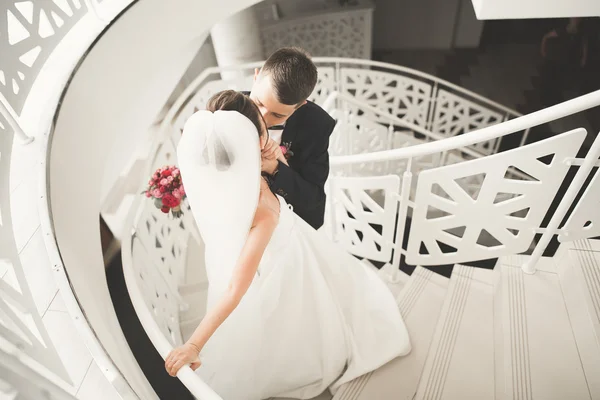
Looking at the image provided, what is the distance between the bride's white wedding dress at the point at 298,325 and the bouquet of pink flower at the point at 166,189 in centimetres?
63

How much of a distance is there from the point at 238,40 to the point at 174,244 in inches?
112

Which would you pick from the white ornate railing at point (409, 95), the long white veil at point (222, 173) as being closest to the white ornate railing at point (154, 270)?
the long white veil at point (222, 173)

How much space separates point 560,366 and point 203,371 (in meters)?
1.80

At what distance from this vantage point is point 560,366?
1771 millimetres

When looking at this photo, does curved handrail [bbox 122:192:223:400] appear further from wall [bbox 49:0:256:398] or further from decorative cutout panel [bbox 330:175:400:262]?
decorative cutout panel [bbox 330:175:400:262]

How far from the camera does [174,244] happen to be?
9.16 ft

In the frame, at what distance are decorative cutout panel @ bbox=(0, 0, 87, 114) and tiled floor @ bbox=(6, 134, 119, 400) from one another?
1.38ft

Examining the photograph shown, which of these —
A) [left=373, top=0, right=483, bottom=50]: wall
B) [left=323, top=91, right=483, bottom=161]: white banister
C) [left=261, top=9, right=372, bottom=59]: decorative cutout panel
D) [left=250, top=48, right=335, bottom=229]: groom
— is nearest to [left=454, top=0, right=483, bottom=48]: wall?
[left=373, top=0, right=483, bottom=50]: wall

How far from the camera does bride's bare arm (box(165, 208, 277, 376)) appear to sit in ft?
4.17

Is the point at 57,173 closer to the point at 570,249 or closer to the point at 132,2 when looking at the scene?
the point at 132,2

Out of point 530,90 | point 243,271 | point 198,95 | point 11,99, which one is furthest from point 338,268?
point 530,90

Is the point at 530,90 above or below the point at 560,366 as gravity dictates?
below

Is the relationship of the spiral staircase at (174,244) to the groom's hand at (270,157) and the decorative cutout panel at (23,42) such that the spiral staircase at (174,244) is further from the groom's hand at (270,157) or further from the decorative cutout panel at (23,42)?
the groom's hand at (270,157)

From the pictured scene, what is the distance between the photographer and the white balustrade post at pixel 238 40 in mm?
4344
